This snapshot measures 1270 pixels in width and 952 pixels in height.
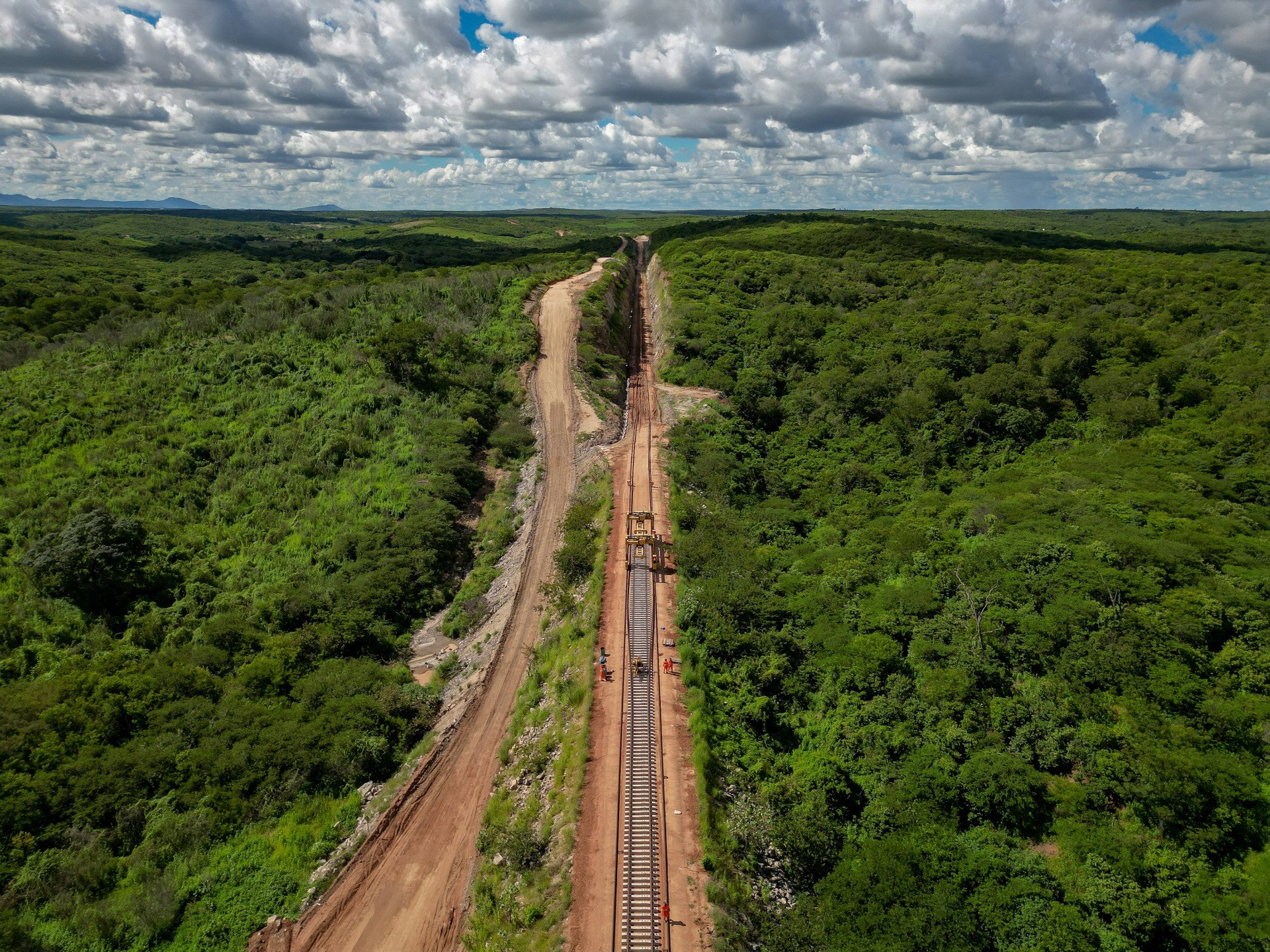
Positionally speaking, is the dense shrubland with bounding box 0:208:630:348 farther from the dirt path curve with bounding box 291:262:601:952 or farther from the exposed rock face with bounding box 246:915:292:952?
the exposed rock face with bounding box 246:915:292:952

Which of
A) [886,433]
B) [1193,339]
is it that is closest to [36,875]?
[886,433]

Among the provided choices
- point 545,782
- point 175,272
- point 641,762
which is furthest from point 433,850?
point 175,272

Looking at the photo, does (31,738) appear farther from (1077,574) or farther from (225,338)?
(225,338)

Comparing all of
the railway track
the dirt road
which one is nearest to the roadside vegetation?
the dirt road

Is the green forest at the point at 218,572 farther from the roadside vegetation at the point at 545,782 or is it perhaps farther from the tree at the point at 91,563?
the roadside vegetation at the point at 545,782

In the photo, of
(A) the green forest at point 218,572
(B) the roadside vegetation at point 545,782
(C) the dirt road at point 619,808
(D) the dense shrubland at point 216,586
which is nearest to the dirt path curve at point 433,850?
(B) the roadside vegetation at point 545,782
